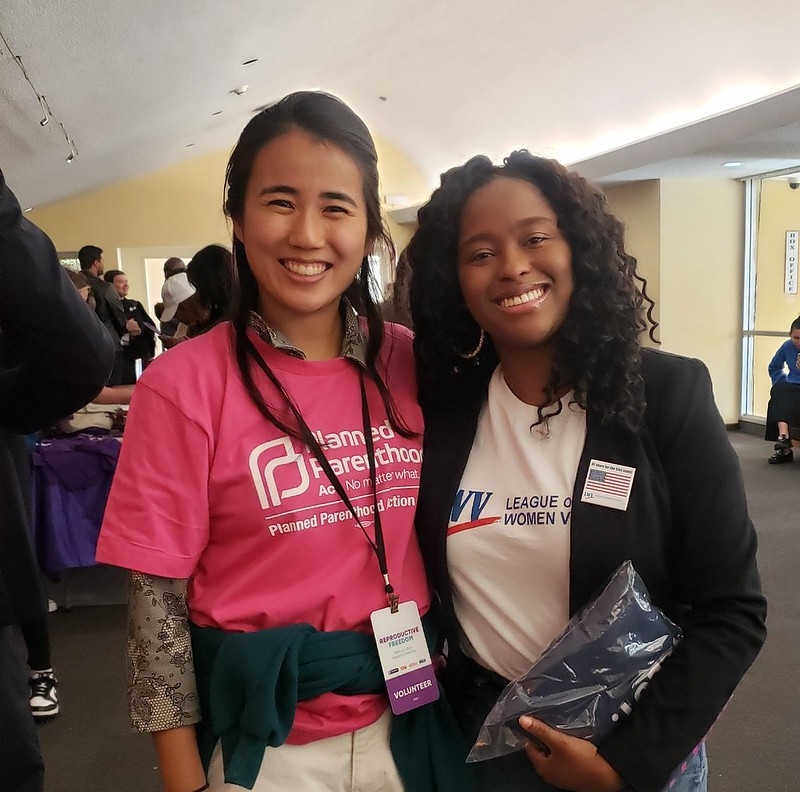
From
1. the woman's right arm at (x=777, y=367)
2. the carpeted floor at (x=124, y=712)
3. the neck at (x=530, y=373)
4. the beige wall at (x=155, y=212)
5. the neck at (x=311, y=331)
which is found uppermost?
the beige wall at (x=155, y=212)

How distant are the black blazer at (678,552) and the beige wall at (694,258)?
7.18m

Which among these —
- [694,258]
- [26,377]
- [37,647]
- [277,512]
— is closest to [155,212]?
[694,258]

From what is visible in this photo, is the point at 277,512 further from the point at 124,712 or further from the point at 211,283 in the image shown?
the point at 124,712

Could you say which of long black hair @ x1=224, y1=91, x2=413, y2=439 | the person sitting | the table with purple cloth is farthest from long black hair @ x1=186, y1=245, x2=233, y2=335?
the person sitting

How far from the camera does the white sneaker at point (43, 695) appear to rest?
2.72 metres

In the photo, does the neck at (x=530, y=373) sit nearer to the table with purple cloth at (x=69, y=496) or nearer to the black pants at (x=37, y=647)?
the black pants at (x=37, y=647)

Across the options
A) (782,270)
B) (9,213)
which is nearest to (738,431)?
(782,270)

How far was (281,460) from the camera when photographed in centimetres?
101

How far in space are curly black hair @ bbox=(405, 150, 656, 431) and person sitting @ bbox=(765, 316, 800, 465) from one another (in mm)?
6219

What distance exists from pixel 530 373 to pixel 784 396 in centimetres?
650

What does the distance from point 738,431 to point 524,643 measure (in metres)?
8.06

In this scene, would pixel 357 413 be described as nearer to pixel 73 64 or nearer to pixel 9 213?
pixel 9 213

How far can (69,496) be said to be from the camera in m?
3.43

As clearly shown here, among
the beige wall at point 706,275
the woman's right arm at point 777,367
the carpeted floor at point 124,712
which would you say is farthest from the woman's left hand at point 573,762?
the beige wall at point 706,275
